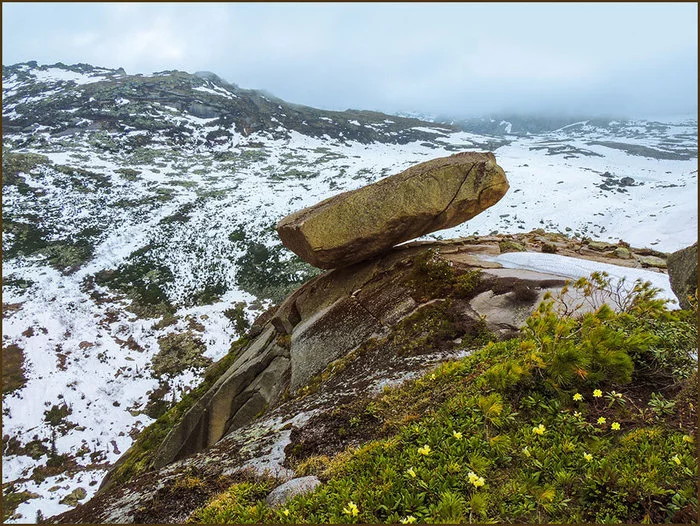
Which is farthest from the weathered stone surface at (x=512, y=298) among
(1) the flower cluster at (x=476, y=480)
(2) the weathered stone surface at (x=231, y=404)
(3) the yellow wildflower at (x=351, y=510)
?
(2) the weathered stone surface at (x=231, y=404)

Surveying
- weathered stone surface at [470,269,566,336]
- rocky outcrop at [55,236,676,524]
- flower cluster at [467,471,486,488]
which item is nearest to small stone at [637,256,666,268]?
rocky outcrop at [55,236,676,524]

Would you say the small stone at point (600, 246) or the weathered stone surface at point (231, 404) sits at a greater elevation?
the small stone at point (600, 246)

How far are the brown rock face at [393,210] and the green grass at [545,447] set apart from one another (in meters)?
7.34

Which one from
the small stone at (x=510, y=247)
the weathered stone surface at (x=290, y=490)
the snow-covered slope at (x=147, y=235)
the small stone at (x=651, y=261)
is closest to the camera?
the weathered stone surface at (x=290, y=490)

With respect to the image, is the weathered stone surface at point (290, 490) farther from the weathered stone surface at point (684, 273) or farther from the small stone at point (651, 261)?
the small stone at point (651, 261)

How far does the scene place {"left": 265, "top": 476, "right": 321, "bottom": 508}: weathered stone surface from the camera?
14.9 feet

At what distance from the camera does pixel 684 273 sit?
7215 mm

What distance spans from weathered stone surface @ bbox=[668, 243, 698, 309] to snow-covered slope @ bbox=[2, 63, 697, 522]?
90.5ft

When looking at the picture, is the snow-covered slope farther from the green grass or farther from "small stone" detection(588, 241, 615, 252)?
"small stone" detection(588, 241, 615, 252)

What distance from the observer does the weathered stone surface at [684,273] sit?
678cm

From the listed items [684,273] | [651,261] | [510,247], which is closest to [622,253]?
[651,261]

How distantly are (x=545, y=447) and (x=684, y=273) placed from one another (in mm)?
5685

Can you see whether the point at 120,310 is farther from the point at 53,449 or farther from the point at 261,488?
the point at 261,488

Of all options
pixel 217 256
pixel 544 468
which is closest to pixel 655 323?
pixel 544 468
